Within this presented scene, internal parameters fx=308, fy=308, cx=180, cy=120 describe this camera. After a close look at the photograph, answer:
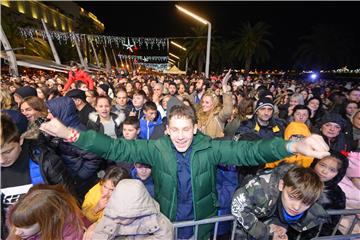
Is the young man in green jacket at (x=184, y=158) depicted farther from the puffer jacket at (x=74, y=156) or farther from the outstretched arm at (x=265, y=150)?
the puffer jacket at (x=74, y=156)

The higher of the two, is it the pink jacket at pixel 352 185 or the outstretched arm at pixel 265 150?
the outstretched arm at pixel 265 150

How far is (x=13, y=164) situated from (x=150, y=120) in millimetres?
3376

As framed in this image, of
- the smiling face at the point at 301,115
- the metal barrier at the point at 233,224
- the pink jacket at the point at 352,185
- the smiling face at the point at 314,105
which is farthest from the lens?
the smiling face at the point at 314,105

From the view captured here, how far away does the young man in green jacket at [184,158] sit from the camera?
2848mm

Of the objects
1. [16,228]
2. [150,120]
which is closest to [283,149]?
[16,228]

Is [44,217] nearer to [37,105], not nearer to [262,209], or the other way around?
[262,209]

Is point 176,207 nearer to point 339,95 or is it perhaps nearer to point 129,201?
point 129,201

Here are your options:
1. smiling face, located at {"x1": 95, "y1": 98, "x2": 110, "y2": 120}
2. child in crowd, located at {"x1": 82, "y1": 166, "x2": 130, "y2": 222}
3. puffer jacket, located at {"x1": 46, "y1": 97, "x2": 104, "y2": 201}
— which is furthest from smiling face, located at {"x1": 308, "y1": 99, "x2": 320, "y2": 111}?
child in crowd, located at {"x1": 82, "y1": 166, "x2": 130, "y2": 222}

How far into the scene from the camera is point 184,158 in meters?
2.92

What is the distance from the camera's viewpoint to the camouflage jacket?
2.61 meters

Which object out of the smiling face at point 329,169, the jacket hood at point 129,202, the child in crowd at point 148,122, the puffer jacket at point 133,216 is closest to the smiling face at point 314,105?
the child in crowd at point 148,122

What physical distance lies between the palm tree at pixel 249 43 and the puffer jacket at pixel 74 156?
53760mm

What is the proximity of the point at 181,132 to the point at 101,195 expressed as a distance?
3.93ft

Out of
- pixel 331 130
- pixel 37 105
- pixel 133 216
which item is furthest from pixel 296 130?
pixel 37 105
